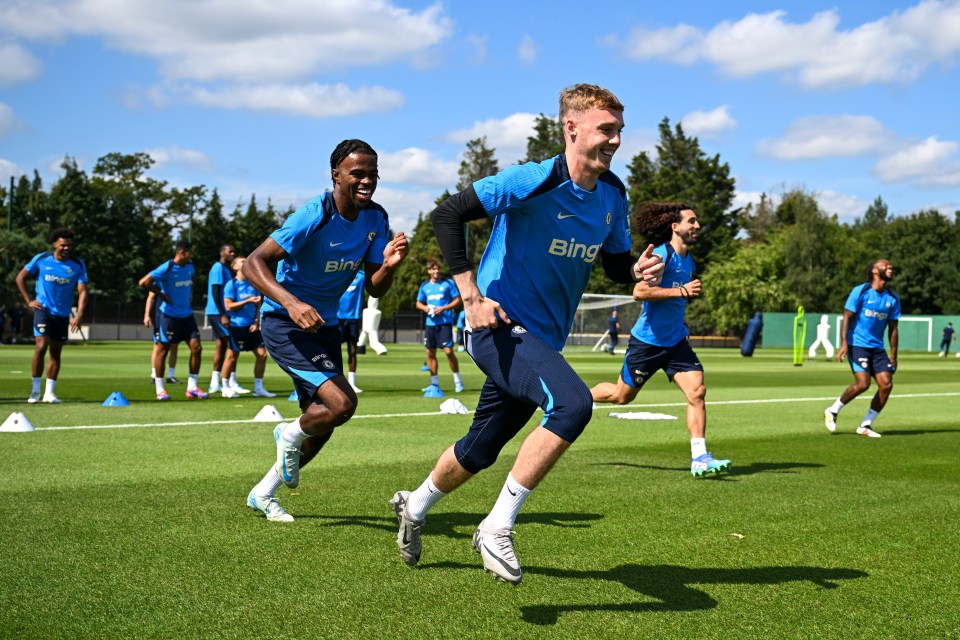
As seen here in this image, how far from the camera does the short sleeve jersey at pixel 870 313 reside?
1280 centimetres

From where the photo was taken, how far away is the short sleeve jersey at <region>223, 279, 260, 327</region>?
1720cm

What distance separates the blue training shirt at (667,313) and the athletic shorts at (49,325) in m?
9.05

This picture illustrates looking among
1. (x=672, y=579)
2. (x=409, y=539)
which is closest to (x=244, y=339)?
(x=409, y=539)

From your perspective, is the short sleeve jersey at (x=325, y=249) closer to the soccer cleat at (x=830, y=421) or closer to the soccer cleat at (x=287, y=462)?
the soccer cleat at (x=287, y=462)

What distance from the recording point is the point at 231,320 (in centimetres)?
1748

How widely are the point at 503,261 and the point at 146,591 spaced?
227 centimetres

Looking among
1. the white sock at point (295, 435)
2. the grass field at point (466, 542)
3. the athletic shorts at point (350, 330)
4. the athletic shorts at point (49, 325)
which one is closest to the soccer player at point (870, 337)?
the grass field at point (466, 542)

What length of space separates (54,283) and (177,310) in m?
2.44

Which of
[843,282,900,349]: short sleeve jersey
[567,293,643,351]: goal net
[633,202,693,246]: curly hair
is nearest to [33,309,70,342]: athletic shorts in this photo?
[633,202,693,246]: curly hair

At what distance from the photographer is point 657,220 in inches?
358

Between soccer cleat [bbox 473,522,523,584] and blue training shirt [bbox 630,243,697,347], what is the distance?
5.04m

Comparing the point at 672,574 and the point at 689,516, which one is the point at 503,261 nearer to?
the point at 672,574

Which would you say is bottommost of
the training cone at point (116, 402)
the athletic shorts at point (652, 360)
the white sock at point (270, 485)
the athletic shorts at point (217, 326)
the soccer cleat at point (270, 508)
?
the training cone at point (116, 402)

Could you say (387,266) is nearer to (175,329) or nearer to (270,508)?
(270,508)
